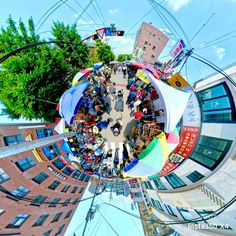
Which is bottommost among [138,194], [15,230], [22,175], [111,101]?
[138,194]

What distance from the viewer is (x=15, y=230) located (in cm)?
988

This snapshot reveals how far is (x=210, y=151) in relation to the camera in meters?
8.74

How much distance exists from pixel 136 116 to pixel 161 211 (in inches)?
404

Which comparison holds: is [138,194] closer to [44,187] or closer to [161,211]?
[161,211]

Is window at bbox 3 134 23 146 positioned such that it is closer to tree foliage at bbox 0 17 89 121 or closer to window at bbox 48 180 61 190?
tree foliage at bbox 0 17 89 121

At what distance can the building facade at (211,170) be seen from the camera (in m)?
7.56

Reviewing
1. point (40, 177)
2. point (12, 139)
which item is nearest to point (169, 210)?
point (40, 177)

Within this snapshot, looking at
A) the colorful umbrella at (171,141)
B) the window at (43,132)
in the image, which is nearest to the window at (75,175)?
the window at (43,132)

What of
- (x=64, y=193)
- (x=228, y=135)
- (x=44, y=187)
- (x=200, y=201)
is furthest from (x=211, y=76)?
(x=64, y=193)

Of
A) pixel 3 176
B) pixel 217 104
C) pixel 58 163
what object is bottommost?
pixel 58 163

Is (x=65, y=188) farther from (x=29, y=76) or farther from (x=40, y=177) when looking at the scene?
(x=29, y=76)

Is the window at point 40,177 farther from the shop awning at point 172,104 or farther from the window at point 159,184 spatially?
the shop awning at point 172,104

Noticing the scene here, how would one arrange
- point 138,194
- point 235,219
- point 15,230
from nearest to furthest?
point 235,219 → point 15,230 → point 138,194

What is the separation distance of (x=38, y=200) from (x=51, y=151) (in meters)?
4.07
